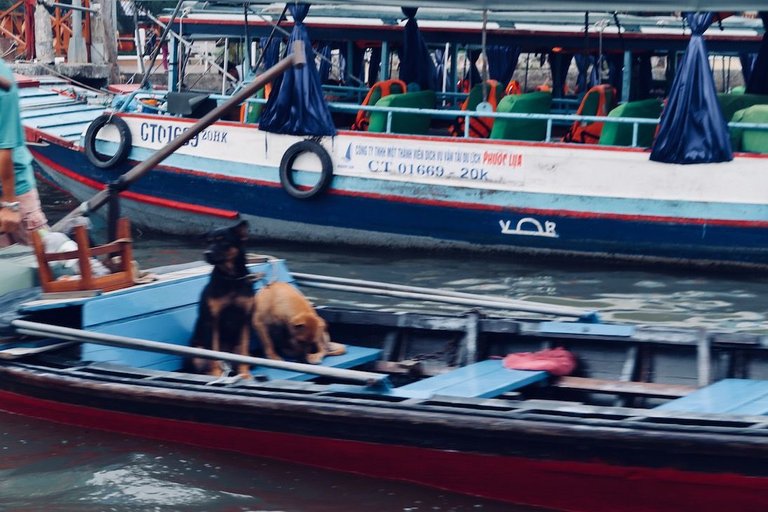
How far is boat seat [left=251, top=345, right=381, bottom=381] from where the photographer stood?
7207 millimetres

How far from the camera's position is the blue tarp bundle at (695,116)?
11398 millimetres

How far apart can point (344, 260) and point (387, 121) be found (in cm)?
160

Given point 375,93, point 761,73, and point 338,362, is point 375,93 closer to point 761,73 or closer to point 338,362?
point 761,73

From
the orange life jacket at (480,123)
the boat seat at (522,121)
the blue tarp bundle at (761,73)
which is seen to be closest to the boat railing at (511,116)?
the boat seat at (522,121)

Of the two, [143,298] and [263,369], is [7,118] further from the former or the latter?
[263,369]

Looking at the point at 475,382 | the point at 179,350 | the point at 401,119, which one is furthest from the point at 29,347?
the point at 401,119

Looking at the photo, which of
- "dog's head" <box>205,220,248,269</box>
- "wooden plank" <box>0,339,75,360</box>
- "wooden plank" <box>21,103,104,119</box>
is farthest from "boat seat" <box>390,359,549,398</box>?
"wooden plank" <box>21,103,104,119</box>

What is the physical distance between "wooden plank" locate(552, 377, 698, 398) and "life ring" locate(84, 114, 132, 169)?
8612 mm

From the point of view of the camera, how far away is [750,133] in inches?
460

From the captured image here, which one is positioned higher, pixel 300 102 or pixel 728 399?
pixel 300 102

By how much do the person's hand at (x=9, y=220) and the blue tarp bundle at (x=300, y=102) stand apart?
5.15 metres

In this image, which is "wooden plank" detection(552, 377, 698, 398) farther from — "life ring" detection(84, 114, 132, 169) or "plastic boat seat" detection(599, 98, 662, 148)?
"life ring" detection(84, 114, 132, 169)

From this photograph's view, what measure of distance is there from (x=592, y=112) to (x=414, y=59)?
9.35ft

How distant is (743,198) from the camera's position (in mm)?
11438
